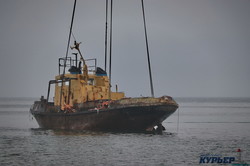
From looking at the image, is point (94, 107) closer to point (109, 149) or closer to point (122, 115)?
point (122, 115)

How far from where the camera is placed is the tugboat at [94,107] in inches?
1714

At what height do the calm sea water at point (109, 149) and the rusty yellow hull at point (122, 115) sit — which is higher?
the rusty yellow hull at point (122, 115)

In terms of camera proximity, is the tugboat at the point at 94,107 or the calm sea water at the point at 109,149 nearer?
the calm sea water at the point at 109,149

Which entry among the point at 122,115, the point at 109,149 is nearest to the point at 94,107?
the point at 122,115

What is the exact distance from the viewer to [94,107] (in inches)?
1772

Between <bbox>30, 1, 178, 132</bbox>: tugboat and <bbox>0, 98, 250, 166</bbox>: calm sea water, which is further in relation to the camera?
<bbox>30, 1, 178, 132</bbox>: tugboat

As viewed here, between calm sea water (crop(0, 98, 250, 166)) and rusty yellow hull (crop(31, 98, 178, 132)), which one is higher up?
rusty yellow hull (crop(31, 98, 178, 132))

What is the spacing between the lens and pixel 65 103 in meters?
48.9

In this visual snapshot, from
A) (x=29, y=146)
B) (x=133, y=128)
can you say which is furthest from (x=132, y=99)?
→ (x=29, y=146)

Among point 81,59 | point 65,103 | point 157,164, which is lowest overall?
point 157,164

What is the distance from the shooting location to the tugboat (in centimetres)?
4353

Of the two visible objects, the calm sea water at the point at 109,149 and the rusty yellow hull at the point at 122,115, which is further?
the rusty yellow hull at the point at 122,115

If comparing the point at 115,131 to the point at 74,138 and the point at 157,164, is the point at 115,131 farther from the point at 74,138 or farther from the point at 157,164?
the point at 157,164

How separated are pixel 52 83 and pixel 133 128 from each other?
452 inches
